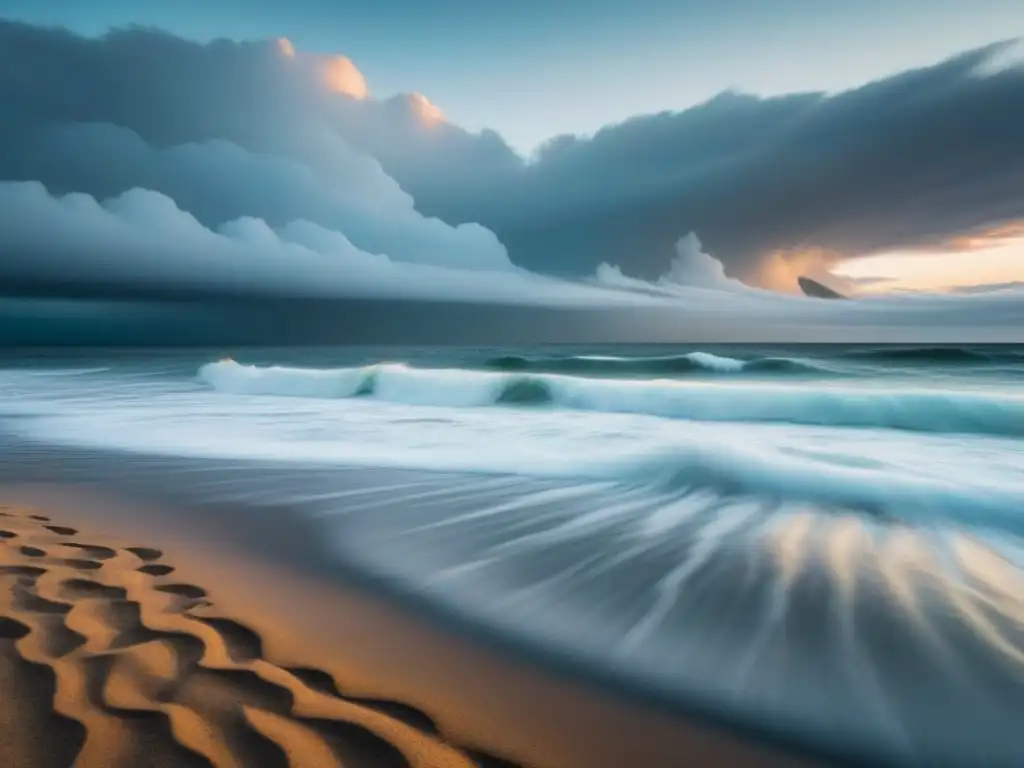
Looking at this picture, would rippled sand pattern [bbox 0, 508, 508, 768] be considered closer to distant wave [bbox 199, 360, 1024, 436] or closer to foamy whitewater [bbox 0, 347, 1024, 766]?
foamy whitewater [bbox 0, 347, 1024, 766]

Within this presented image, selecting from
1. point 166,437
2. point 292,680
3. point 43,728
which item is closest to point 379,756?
point 292,680

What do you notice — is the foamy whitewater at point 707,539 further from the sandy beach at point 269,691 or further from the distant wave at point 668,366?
the distant wave at point 668,366

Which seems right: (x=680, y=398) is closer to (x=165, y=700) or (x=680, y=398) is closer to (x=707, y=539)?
(x=707, y=539)

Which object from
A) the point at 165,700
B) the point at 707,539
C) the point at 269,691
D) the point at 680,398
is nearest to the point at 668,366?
the point at 680,398

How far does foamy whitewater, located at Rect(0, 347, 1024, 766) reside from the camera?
8.45 ft

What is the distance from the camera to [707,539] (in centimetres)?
469

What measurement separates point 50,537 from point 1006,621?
5.67m

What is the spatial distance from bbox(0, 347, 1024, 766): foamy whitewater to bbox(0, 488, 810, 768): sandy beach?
347 mm

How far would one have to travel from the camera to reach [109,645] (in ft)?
7.80

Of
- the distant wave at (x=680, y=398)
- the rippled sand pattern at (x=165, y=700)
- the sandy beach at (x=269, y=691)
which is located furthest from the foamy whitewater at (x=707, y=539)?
the rippled sand pattern at (x=165, y=700)

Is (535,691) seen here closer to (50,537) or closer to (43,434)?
(50,537)

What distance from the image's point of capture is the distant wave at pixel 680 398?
1415cm

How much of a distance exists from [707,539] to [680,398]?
1273cm

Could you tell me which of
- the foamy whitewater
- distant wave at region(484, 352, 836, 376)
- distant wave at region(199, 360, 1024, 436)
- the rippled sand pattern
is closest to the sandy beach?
the rippled sand pattern
